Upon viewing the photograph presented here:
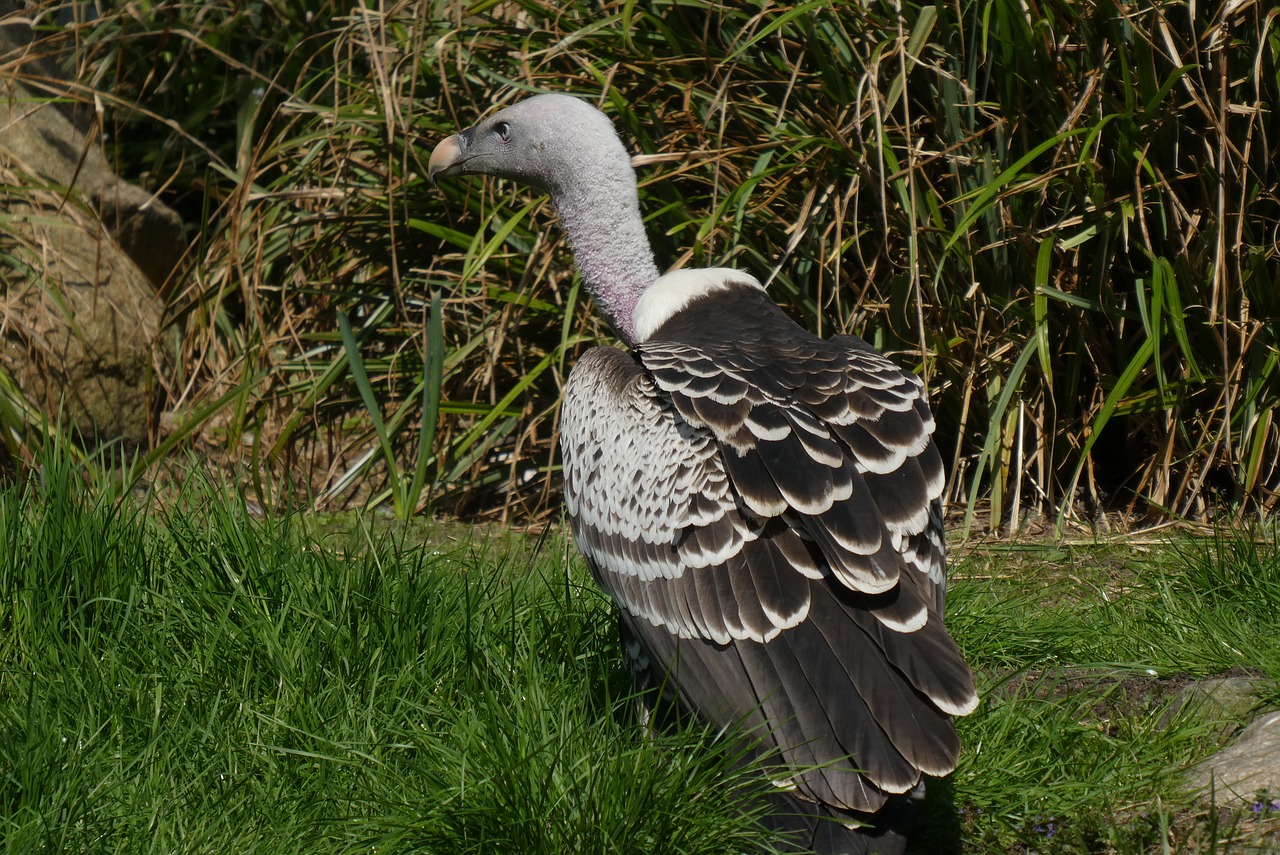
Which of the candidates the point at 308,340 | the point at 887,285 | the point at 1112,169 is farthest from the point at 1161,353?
the point at 308,340

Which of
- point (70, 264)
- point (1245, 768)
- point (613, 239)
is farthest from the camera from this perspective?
point (70, 264)

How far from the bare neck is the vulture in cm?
32

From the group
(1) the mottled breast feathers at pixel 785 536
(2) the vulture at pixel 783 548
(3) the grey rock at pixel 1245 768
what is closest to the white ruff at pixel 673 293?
(2) the vulture at pixel 783 548

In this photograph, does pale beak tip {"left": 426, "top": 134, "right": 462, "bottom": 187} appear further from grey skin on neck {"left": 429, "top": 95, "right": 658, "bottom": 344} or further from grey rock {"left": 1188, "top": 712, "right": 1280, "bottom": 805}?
grey rock {"left": 1188, "top": 712, "right": 1280, "bottom": 805}

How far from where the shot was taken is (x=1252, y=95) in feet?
16.1

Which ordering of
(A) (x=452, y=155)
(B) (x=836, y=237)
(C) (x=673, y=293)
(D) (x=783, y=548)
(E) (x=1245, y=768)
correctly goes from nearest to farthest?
(D) (x=783, y=548)
(E) (x=1245, y=768)
(C) (x=673, y=293)
(A) (x=452, y=155)
(B) (x=836, y=237)

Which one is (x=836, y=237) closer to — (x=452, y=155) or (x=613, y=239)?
(x=613, y=239)

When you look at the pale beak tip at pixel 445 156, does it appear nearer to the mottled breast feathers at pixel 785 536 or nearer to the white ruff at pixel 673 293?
the white ruff at pixel 673 293

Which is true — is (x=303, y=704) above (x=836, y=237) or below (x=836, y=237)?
below

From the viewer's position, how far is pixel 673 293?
4.02 metres

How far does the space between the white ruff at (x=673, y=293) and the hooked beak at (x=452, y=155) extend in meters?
0.98

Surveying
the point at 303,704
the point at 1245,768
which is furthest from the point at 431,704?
the point at 1245,768

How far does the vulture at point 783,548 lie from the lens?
2676 mm

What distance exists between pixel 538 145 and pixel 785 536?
1.95 m
